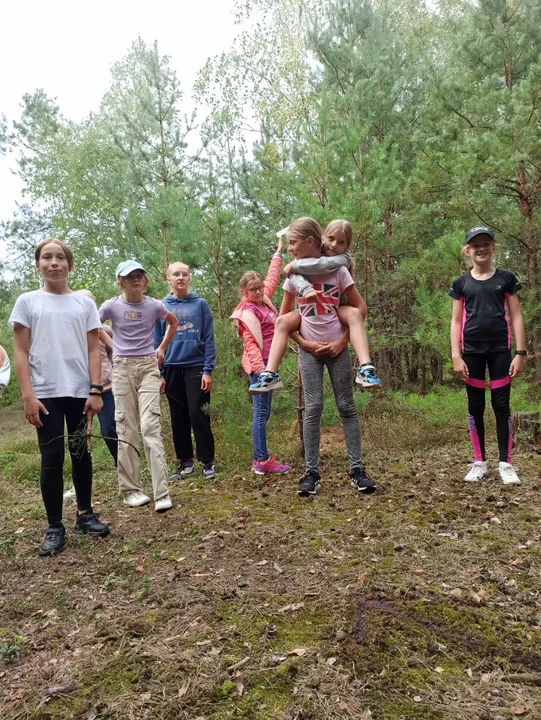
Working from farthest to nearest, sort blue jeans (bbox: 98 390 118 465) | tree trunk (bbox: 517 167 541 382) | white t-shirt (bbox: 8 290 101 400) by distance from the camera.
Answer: tree trunk (bbox: 517 167 541 382) → blue jeans (bbox: 98 390 118 465) → white t-shirt (bbox: 8 290 101 400)

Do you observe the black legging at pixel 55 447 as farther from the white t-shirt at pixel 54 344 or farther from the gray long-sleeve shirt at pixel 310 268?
the gray long-sleeve shirt at pixel 310 268

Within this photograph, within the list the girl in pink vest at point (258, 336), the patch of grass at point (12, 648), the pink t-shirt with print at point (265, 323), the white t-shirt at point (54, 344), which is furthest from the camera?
the pink t-shirt with print at point (265, 323)

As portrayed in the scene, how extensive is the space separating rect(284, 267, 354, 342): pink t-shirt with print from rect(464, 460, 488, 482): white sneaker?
62.4 inches

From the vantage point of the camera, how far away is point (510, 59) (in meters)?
8.77

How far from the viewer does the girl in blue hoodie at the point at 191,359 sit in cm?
487

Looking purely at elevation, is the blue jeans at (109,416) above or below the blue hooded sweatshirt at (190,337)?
below

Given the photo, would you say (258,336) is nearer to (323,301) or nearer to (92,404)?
(323,301)

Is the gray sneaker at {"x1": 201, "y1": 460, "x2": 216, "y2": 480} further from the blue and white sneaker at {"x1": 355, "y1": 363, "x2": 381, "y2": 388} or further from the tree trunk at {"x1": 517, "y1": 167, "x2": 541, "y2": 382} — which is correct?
the tree trunk at {"x1": 517, "y1": 167, "x2": 541, "y2": 382}

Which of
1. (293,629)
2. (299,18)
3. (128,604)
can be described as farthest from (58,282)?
(299,18)

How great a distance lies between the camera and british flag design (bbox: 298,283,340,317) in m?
3.85

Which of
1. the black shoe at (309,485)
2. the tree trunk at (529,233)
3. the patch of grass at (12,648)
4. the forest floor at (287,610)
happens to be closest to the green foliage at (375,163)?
the tree trunk at (529,233)

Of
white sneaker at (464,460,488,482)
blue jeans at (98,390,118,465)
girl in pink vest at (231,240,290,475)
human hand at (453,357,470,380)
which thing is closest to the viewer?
human hand at (453,357,470,380)

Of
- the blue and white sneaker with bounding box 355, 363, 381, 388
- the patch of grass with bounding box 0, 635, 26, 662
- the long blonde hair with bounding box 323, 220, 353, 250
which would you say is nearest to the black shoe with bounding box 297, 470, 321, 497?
the blue and white sneaker with bounding box 355, 363, 381, 388

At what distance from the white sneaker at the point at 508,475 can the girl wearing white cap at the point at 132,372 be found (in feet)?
8.34
